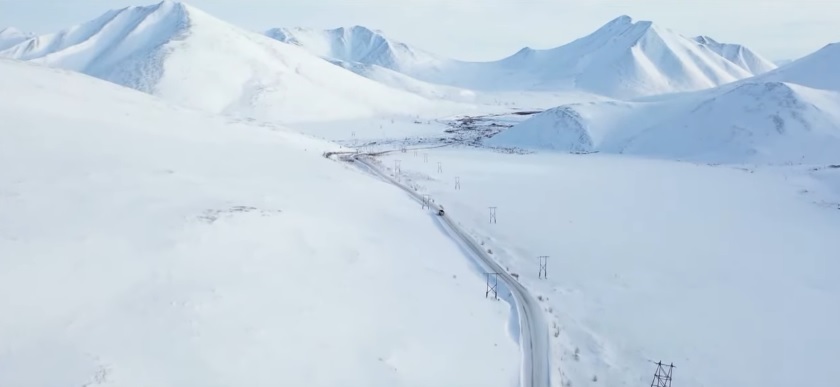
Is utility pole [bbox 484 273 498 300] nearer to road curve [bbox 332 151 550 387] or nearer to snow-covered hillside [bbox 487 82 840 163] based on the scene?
road curve [bbox 332 151 550 387]

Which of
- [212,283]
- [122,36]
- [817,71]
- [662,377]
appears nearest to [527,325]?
[662,377]

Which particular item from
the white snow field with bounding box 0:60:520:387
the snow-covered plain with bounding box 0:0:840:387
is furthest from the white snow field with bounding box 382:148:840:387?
the white snow field with bounding box 0:60:520:387

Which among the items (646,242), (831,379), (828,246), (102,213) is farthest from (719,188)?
(102,213)

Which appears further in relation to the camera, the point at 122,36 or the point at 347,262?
the point at 122,36

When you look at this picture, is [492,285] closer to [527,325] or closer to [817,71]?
[527,325]

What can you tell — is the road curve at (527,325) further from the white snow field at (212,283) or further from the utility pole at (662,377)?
the utility pole at (662,377)

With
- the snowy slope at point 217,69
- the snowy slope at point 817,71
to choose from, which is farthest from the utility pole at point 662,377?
the snowy slope at point 217,69
